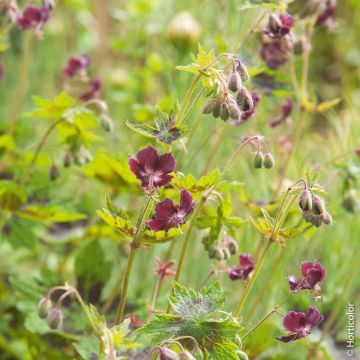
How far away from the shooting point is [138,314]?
4.11 ft

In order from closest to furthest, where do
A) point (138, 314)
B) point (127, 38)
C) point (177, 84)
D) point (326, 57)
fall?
point (138, 314), point (177, 84), point (127, 38), point (326, 57)

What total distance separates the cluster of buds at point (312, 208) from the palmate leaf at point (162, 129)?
0.58 ft

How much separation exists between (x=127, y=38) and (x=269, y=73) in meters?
1.01

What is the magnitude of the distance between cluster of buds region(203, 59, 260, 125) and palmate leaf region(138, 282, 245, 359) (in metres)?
0.22

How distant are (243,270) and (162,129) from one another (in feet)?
0.84

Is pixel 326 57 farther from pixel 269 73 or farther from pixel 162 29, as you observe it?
pixel 269 73

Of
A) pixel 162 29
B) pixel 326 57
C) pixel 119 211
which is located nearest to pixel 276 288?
pixel 119 211

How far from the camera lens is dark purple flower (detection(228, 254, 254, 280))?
1.03 metres

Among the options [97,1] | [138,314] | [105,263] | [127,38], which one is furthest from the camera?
[97,1]

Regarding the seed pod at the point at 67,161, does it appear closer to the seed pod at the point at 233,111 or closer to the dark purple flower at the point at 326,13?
the seed pod at the point at 233,111

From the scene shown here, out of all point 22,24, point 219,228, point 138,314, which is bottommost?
point 138,314

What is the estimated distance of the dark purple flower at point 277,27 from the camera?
114cm

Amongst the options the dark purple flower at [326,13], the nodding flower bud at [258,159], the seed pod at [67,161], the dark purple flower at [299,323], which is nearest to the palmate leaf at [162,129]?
the nodding flower bud at [258,159]

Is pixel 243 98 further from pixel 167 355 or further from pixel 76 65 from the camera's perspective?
pixel 76 65
